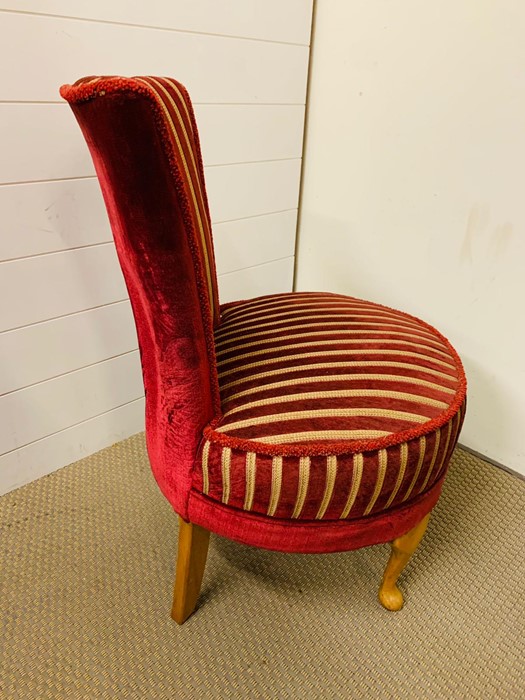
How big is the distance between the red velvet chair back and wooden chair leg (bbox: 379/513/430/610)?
14.2 inches

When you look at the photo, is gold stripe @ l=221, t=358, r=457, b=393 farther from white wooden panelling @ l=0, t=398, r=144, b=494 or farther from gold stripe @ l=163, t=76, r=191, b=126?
white wooden panelling @ l=0, t=398, r=144, b=494

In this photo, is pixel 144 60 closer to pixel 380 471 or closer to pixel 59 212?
pixel 59 212

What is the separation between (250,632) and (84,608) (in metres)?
0.29

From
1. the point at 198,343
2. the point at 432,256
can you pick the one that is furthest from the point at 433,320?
the point at 198,343

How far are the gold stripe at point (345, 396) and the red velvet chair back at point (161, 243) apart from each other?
5 cm

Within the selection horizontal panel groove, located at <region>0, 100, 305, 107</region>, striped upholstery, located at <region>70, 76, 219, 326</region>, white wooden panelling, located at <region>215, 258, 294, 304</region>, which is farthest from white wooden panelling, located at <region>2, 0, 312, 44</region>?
white wooden panelling, located at <region>215, 258, 294, 304</region>

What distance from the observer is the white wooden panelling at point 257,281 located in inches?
50.7

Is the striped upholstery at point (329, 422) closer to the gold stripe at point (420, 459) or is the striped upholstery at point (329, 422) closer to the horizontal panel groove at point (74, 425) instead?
the gold stripe at point (420, 459)

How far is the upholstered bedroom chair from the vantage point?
0.51 m

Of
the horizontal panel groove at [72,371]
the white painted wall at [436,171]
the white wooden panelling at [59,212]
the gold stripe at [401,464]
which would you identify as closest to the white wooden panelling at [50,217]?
the white wooden panelling at [59,212]

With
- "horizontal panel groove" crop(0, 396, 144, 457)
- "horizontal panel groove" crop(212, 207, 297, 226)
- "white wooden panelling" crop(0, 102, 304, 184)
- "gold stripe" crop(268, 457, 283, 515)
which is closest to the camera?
"gold stripe" crop(268, 457, 283, 515)

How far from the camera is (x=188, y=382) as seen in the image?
0.62 metres

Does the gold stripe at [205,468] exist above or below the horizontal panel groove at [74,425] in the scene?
above

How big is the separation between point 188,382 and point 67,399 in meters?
0.59
